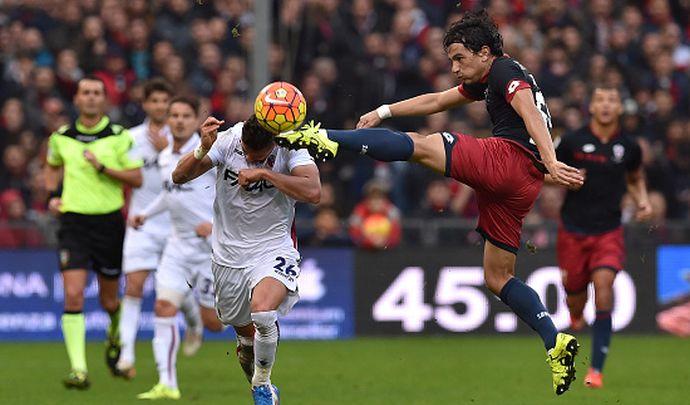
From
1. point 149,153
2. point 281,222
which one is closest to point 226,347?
point 149,153

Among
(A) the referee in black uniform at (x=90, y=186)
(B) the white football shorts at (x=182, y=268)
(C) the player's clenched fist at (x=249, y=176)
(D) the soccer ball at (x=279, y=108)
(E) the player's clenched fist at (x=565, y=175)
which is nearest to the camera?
(D) the soccer ball at (x=279, y=108)

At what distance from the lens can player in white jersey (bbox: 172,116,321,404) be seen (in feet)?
32.6

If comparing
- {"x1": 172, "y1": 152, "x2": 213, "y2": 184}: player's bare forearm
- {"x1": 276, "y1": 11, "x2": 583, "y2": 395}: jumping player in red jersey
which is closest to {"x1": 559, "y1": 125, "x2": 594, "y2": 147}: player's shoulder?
{"x1": 276, "y1": 11, "x2": 583, "y2": 395}: jumping player in red jersey

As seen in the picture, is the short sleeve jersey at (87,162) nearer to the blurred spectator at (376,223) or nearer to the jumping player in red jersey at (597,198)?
the jumping player in red jersey at (597,198)

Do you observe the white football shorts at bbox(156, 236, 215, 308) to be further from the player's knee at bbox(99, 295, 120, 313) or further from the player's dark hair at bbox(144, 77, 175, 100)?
the player's dark hair at bbox(144, 77, 175, 100)

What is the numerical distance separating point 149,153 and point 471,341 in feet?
19.0

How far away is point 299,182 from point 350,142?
51 cm

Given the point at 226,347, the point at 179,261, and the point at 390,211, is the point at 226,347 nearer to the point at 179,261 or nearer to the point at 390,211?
the point at 390,211

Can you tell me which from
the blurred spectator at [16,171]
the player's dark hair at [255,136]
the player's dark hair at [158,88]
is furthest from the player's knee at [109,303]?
the blurred spectator at [16,171]

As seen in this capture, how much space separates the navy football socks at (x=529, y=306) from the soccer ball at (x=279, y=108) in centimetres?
236

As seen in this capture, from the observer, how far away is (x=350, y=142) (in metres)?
9.55

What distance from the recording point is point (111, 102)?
64.4 feet

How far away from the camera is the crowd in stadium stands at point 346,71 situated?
1955 cm

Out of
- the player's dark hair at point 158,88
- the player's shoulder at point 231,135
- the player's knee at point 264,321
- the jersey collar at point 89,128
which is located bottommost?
the player's knee at point 264,321
